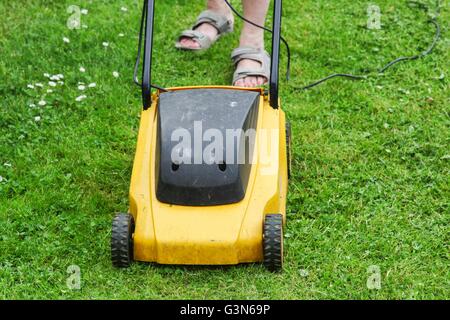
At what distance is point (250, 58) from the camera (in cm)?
294

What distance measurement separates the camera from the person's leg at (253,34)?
2.84 metres

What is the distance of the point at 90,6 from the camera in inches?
135

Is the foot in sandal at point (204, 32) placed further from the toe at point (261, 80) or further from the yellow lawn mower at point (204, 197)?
the yellow lawn mower at point (204, 197)

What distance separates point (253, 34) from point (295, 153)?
55cm

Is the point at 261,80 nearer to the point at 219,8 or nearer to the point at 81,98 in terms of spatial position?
the point at 219,8

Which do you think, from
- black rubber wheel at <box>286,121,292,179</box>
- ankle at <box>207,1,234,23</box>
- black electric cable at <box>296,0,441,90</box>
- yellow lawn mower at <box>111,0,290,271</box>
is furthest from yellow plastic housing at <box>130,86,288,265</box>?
ankle at <box>207,1,234,23</box>

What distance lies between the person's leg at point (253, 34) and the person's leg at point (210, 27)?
0.24 metres

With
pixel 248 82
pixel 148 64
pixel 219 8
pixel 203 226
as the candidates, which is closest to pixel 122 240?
pixel 203 226

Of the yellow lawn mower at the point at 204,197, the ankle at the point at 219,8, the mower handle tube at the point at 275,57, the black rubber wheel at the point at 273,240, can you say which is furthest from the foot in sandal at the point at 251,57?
the black rubber wheel at the point at 273,240
